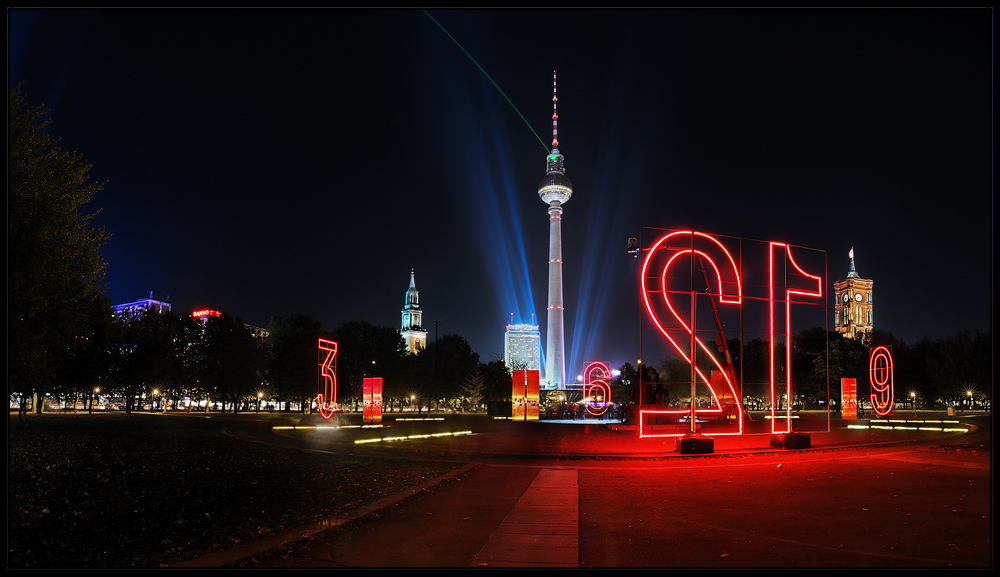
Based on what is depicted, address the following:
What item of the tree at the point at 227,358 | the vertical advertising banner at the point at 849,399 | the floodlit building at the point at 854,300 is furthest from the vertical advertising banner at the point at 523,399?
the floodlit building at the point at 854,300

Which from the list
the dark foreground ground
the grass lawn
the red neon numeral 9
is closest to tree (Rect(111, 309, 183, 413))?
the grass lawn

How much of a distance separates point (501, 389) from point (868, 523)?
99.7 metres

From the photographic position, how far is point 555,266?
501 ft

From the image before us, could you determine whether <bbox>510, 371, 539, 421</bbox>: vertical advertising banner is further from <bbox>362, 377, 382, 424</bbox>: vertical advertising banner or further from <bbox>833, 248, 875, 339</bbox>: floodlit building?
<bbox>833, 248, 875, 339</bbox>: floodlit building

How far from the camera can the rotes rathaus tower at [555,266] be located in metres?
150

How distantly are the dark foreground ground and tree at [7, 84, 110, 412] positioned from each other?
12.6 feet

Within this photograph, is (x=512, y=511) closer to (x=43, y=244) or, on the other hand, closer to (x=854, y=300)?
(x=43, y=244)

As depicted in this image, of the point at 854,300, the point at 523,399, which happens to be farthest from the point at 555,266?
the point at 523,399

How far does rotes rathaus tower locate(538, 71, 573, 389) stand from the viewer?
149750 millimetres

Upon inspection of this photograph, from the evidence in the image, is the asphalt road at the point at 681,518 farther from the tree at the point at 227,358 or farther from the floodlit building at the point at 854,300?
the floodlit building at the point at 854,300

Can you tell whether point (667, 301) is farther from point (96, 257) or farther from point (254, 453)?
point (96, 257)

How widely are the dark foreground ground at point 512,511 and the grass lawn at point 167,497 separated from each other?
0.05 m

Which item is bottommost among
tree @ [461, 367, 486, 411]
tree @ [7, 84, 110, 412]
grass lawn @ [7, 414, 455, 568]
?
tree @ [461, 367, 486, 411]

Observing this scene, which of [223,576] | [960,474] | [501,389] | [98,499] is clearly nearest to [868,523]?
[960,474]
